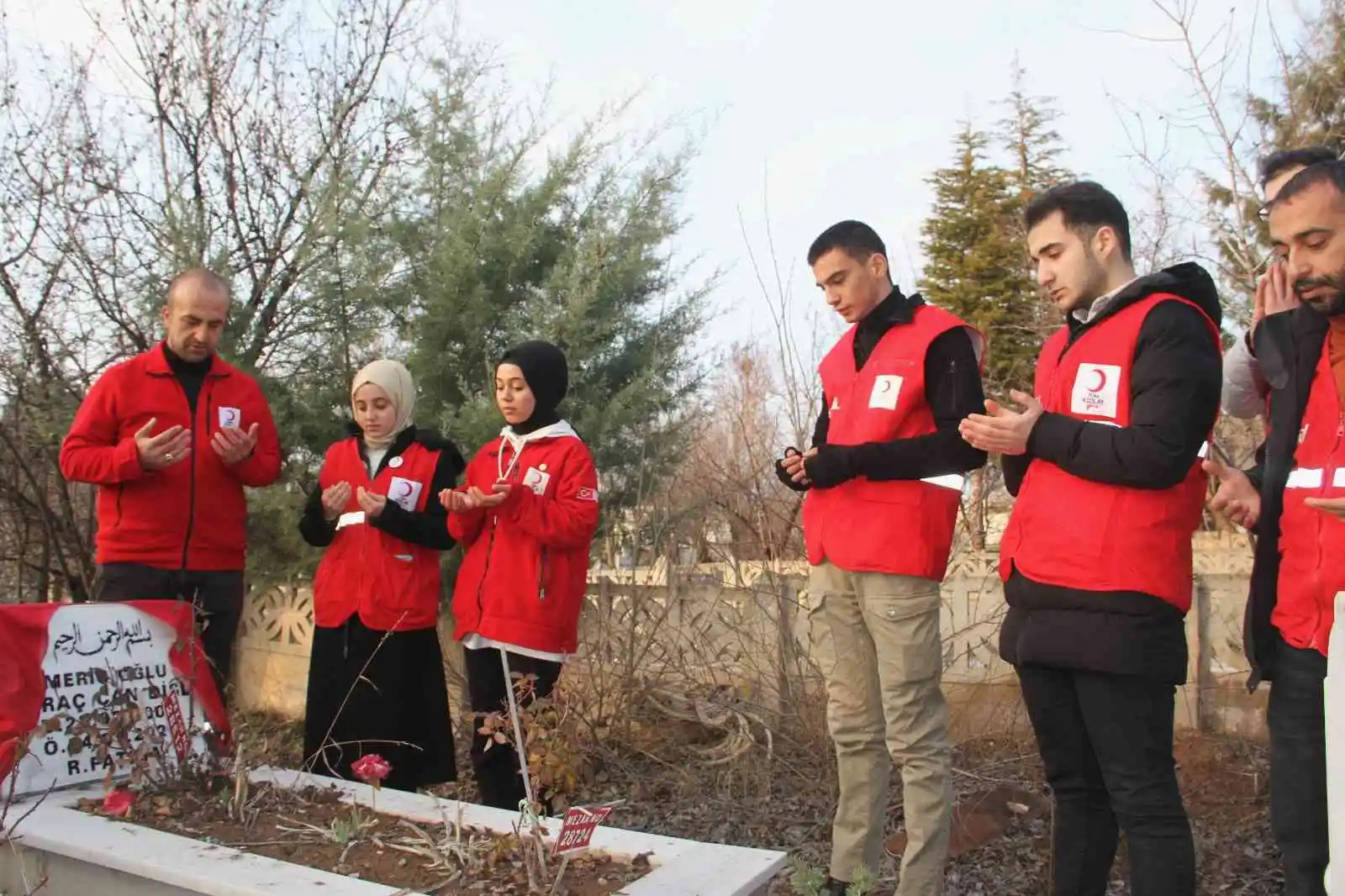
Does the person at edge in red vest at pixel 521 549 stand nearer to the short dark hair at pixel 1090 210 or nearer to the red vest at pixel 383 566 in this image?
the red vest at pixel 383 566

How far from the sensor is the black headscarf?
3934 millimetres

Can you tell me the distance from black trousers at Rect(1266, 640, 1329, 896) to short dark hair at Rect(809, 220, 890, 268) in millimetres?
1591

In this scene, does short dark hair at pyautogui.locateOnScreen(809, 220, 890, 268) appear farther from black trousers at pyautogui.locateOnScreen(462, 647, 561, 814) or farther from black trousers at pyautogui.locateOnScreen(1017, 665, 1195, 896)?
black trousers at pyautogui.locateOnScreen(462, 647, 561, 814)

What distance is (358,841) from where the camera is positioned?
259cm

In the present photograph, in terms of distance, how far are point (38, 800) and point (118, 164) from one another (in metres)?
5.08

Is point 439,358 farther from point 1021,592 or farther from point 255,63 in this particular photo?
point 1021,592

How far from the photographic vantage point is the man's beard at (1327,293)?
226 cm

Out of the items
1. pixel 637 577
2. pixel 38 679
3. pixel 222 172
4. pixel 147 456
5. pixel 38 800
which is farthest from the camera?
pixel 222 172

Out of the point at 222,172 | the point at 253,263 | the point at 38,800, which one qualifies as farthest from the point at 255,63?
the point at 38,800

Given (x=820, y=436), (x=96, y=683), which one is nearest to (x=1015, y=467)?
(x=820, y=436)

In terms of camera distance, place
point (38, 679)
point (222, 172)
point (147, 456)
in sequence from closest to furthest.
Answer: point (38, 679) < point (147, 456) < point (222, 172)

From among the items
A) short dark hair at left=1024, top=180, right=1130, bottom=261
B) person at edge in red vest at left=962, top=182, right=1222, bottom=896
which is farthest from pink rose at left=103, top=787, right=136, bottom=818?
short dark hair at left=1024, top=180, right=1130, bottom=261

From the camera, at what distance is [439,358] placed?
5723 mm

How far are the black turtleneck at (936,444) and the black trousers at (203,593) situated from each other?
2.19m
